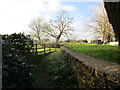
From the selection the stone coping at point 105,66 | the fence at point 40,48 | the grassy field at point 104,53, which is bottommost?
the fence at point 40,48

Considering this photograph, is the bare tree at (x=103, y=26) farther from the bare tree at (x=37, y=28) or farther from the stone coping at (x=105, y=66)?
the stone coping at (x=105, y=66)

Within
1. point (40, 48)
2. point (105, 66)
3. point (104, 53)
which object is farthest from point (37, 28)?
point (105, 66)

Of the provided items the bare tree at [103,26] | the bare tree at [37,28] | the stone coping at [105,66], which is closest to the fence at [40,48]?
the stone coping at [105,66]

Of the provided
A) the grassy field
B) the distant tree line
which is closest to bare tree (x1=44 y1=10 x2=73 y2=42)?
the distant tree line

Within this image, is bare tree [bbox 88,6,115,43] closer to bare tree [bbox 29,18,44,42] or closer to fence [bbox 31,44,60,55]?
fence [bbox 31,44,60,55]

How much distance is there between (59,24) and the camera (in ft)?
105

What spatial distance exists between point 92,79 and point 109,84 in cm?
67

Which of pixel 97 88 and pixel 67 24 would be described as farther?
pixel 67 24

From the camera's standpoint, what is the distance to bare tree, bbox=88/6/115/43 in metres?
23.8

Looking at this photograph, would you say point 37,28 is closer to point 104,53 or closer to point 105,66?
point 104,53

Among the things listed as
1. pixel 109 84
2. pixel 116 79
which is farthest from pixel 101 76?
pixel 116 79

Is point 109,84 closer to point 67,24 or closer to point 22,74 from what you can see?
point 22,74

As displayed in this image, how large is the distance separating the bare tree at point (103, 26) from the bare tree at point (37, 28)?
45.5 ft

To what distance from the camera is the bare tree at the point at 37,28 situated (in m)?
31.0
